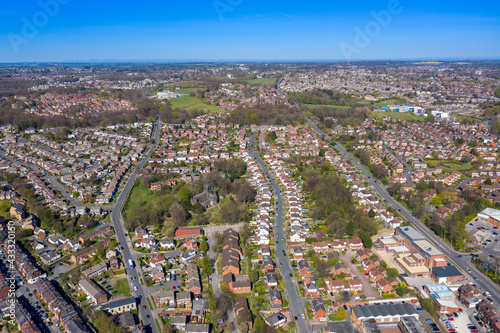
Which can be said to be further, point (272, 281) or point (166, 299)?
point (272, 281)

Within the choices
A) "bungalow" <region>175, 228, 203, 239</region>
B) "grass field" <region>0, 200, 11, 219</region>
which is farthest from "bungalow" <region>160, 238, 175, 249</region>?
"grass field" <region>0, 200, 11, 219</region>

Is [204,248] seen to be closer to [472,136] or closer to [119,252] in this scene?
[119,252]

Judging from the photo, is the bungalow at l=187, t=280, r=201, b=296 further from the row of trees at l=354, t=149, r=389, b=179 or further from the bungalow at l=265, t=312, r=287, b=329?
the row of trees at l=354, t=149, r=389, b=179

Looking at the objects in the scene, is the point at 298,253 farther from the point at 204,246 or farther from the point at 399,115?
the point at 399,115

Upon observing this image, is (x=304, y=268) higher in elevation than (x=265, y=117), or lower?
lower

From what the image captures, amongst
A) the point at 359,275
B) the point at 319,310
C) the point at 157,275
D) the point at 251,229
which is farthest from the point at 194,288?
the point at 359,275
